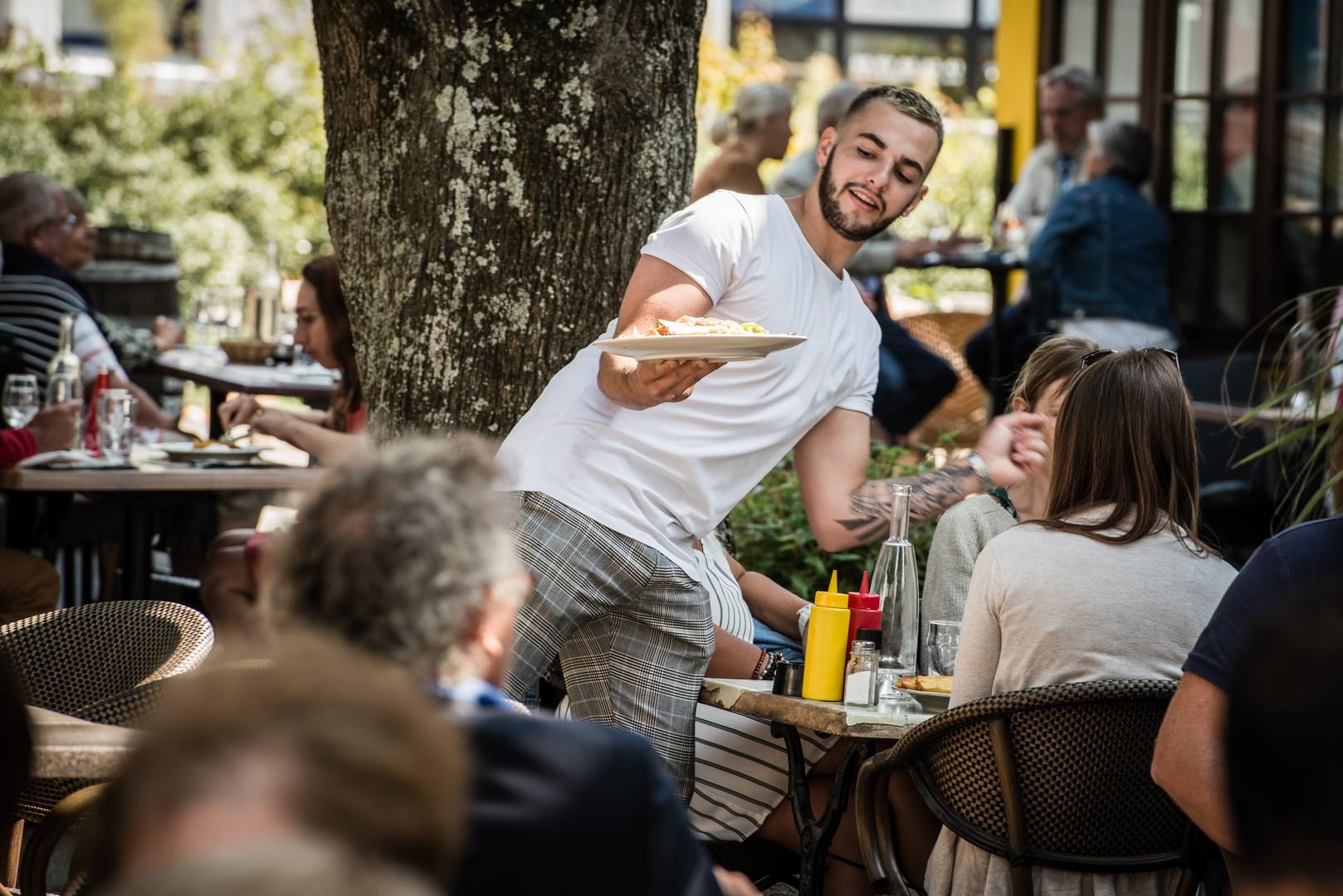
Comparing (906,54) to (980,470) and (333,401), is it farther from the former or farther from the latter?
(980,470)

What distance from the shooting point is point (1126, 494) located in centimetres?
292

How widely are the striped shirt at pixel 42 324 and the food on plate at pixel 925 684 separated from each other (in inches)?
142

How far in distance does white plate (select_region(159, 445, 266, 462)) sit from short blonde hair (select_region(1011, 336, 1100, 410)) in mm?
2456

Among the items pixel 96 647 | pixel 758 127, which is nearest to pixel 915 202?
pixel 96 647

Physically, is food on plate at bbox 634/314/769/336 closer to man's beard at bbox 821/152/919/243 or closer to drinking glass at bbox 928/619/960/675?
man's beard at bbox 821/152/919/243

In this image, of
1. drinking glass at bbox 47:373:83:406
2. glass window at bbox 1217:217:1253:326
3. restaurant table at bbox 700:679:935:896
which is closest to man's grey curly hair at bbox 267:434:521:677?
restaurant table at bbox 700:679:935:896

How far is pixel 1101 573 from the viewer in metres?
2.81

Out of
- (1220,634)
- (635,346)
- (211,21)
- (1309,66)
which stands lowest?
(1220,634)

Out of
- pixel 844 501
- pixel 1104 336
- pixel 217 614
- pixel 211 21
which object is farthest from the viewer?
pixel 211 21

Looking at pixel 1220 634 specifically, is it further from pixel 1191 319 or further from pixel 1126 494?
pixel 1191 319

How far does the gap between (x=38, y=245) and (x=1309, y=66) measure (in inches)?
236

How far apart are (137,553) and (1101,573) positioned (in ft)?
10.8

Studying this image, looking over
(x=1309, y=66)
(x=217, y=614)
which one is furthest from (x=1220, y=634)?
(x=1309, y=66)

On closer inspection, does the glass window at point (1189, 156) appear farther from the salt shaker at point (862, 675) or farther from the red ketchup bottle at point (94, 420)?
the salt shaker at point (862, 675)
